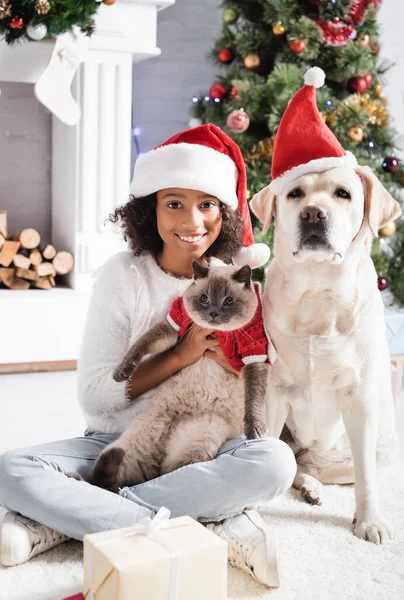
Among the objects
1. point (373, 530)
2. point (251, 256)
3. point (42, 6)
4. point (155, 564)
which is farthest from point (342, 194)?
point (42, 6)

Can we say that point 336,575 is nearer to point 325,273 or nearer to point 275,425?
point 275,425

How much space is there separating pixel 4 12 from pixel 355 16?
1.59 meters

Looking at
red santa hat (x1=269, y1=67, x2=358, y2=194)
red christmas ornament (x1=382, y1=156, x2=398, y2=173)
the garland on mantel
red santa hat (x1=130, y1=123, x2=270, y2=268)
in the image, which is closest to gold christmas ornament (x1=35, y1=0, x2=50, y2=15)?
the garland on mantel

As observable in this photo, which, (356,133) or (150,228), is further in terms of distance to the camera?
(356,133)

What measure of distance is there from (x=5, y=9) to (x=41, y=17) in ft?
0.46

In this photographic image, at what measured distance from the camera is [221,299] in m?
1.60

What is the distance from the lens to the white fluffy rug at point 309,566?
1.43 meters

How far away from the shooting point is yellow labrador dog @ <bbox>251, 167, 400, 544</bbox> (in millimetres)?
1630

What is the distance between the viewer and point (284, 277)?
172 cm

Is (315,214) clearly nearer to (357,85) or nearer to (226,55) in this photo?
(357,85)

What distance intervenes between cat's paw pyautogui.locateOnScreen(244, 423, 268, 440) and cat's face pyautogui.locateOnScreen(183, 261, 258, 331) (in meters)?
0.22

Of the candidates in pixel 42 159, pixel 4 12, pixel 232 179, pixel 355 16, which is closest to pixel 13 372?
pixel 42 159

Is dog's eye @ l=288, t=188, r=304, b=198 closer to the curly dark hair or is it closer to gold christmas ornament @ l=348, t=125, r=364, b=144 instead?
the curly dark hair

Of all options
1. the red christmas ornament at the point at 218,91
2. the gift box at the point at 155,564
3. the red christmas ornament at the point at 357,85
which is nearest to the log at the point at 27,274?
the red christmas ornament at the point at 218,91
